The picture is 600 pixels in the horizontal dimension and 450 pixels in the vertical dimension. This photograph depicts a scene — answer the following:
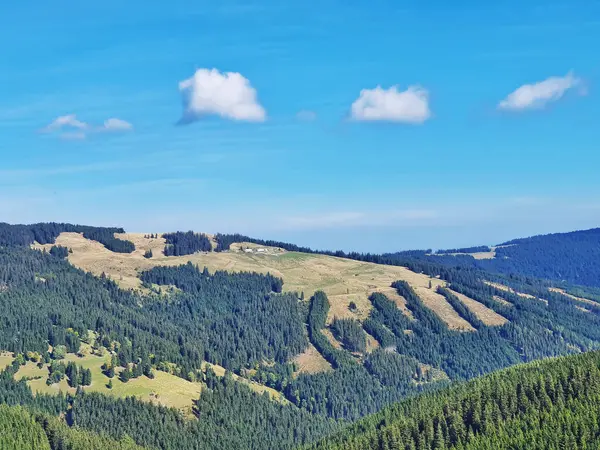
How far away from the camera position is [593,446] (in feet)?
652
